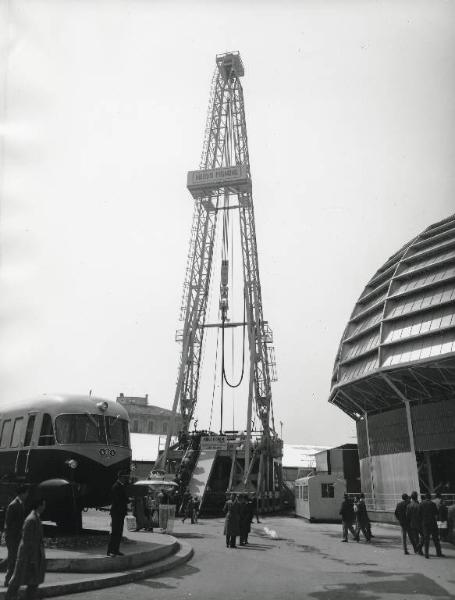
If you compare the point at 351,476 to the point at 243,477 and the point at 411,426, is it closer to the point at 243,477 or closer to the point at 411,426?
the point at 243,477

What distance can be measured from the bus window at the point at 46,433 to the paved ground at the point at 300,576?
5.33 metres

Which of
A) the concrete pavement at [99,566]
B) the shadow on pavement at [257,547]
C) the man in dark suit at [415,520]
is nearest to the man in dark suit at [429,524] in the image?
the man in dark suit at [415,520]

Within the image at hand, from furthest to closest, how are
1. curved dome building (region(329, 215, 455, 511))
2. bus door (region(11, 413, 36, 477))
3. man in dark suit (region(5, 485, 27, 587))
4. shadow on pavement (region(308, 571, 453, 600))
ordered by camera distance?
1. curved dome building (region(329, 215, 455, 511))
2. bus door (region(11, 413, 36, 477))
3. shadow on pavement (region(308, 571, 453, 600))
4. man in dark suit (region(5, 485, 27, 587))

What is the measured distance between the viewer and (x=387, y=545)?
63.1 ft

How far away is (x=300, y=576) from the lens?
1178 cm

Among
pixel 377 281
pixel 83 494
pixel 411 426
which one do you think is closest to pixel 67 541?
pixel 83 494

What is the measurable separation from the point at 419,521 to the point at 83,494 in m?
10.5

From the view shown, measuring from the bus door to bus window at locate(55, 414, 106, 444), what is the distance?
123cm

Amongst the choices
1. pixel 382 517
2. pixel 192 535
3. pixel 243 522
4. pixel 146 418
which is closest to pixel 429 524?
pixel 243 522

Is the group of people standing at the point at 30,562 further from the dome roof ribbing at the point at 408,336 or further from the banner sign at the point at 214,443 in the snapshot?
the banner sign at the point at 214,443

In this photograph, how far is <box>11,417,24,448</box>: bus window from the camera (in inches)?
633

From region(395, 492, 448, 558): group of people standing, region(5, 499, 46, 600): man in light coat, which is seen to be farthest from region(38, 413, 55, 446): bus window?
region(395, 492, 448, 558): group of people standing

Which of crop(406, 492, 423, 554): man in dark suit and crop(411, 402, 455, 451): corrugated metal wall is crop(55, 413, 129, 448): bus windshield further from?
crop(411, 402, 455, 451): corrugated metal wall

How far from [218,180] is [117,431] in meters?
34.8
